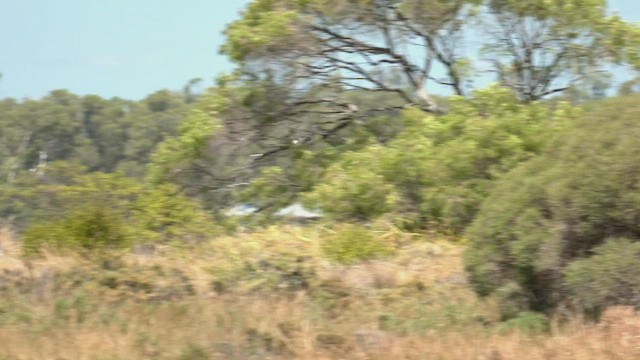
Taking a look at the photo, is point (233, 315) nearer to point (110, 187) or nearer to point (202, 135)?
point (110, 187)

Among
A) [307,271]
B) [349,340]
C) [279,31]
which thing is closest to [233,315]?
[349,340]

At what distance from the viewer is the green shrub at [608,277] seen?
8562 millimetres

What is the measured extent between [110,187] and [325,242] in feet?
11.9

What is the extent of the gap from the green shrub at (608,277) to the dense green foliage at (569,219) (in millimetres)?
10

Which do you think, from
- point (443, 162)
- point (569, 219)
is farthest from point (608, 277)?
point (443, 162)

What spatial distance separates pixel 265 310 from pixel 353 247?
522cm

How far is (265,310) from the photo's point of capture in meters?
9.55

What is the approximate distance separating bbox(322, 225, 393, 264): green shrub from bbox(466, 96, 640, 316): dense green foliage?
3.94m

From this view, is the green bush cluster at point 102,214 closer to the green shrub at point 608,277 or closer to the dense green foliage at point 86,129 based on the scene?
the green shrub at point 608,277

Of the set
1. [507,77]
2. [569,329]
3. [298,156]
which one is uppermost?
[569,329]

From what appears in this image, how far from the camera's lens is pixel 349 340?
845 centimetres

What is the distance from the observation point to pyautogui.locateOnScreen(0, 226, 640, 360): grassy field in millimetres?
7875

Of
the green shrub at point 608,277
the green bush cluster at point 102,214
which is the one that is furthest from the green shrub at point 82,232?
the green shrub at point 608,277

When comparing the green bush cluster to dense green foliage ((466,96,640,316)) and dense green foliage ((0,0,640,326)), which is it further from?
dense green foliage ((466,96,640,316))
